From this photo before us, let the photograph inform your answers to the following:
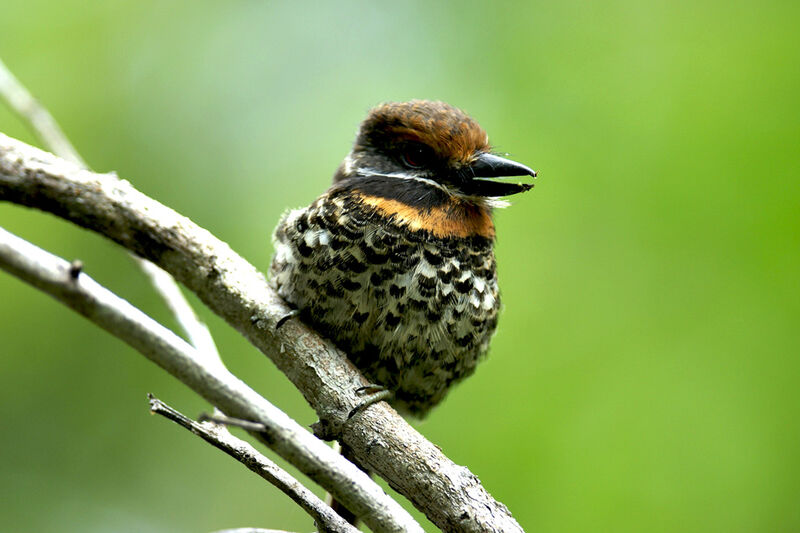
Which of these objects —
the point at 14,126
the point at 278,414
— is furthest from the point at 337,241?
the point at 14,126

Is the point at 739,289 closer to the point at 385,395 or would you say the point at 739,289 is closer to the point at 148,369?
the point at 385,395

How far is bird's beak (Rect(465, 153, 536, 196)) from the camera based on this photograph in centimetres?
289

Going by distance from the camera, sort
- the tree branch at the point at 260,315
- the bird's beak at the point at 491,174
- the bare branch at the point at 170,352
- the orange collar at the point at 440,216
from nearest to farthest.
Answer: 1. the bare branch at the point at 170,352
2. the tree branch at the point at 260,315
3. the orange collar at the point at 440,216
4. the bird's beak at the point at 491,174

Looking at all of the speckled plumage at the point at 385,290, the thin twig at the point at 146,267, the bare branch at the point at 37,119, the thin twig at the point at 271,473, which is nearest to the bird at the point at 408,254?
the speckled plumage at the point at 385,290

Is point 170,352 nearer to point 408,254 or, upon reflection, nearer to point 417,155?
point 408,254

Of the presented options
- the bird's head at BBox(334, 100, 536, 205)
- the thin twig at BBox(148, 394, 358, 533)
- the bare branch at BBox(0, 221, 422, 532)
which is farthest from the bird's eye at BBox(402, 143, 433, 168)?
the bare branch at BBox(0, 221, 422, 532)

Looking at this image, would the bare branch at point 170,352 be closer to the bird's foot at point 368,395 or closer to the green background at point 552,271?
the bird's foot at point 368,395

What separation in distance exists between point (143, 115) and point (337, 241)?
3.07m

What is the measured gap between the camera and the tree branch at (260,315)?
1.96 meters

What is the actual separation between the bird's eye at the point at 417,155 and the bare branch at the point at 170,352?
61.6 inches

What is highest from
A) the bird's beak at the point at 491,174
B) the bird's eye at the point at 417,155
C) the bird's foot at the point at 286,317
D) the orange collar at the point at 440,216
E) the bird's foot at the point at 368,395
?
the bird's eye at the point at 417,155

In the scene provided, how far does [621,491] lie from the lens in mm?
3906

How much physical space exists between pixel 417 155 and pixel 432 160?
0.07 meters

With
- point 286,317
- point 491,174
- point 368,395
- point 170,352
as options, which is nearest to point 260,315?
point 286,317
